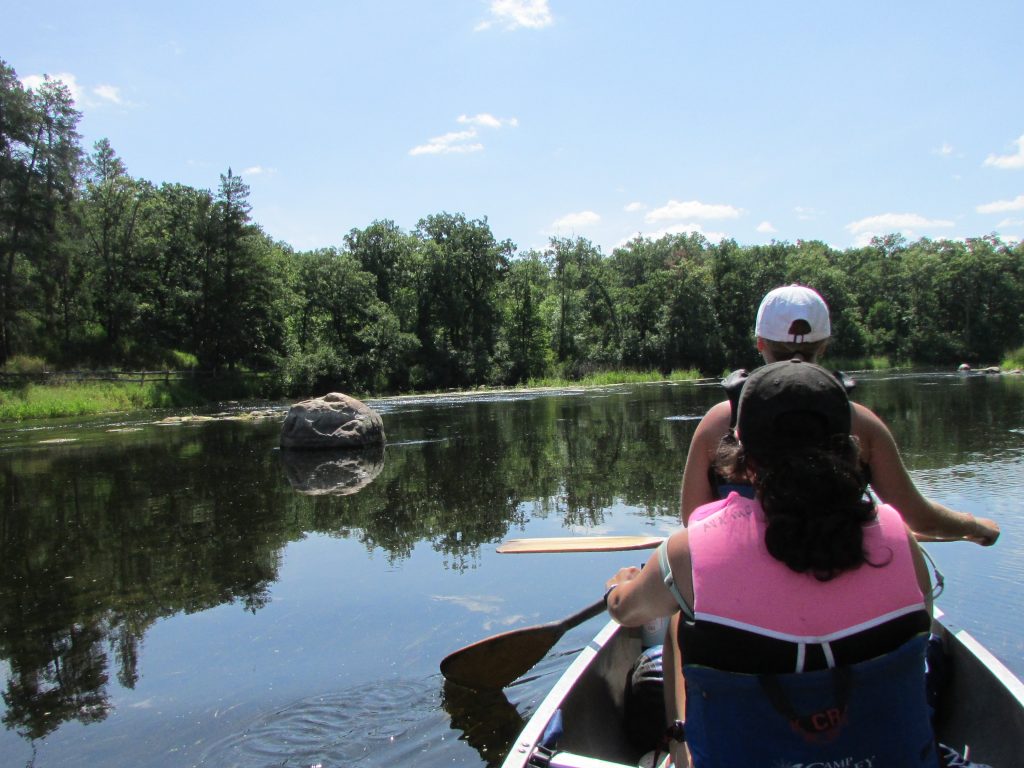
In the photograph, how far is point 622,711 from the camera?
318cm

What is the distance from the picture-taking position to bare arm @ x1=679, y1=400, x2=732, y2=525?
2498 mm

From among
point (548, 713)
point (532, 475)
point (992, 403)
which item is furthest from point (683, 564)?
point (992, 403)

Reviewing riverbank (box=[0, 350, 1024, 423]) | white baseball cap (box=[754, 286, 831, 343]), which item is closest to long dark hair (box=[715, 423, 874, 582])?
white baseball cap (box=[754, 286, 831, 343])

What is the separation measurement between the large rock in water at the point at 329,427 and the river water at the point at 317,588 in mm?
1142

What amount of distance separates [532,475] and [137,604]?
20.4 feet

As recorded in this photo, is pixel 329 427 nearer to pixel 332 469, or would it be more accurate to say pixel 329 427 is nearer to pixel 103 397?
pixel 332 469

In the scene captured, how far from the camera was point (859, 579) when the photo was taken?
1.48 metres

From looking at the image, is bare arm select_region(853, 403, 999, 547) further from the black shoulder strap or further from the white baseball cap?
the black shoulder strap

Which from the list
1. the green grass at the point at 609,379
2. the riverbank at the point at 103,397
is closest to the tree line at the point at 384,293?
the green grass at the point at 609,379

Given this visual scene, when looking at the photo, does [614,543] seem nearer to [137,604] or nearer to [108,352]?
[137,604]

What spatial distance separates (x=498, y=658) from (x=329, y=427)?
11509mm

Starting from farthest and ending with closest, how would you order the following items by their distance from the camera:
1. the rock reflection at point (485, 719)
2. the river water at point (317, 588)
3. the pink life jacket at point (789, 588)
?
the river water at point (317, 588), the rock reflection at point (485, 719), the pink life jacket at point (789, 588)

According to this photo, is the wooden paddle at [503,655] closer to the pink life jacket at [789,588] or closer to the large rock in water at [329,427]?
the pink life jacket at [789,588]

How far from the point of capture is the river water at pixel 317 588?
3.84 m
